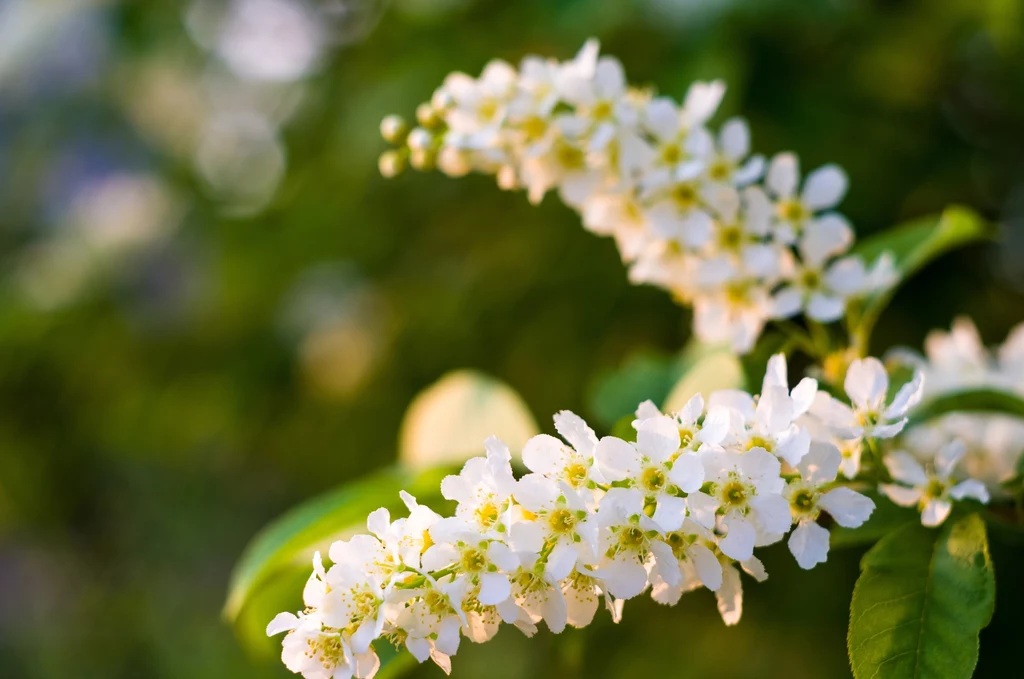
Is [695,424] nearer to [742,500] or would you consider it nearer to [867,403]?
[742,500]

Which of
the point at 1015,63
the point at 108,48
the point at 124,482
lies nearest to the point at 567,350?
the point at 1015,63

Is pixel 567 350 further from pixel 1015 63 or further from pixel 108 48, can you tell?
pixel 108 48

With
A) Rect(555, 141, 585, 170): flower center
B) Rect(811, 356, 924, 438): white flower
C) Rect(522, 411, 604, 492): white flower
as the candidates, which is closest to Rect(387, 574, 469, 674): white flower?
Rect(522, 411, 604, 492): white flower

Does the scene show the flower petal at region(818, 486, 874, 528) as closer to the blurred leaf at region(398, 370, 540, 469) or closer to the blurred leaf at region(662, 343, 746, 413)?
the blurred leaf at region(662, 343, 746, 413)

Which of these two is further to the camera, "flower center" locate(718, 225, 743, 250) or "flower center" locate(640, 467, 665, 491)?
"flower center" locate(718, 225, 743, 250)

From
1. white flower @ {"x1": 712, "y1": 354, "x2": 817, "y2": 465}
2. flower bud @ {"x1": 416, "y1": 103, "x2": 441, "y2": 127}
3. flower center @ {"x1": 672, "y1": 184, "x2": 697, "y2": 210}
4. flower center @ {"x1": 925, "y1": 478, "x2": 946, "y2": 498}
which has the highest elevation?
flower bud @ {"x1": 416, "y1": 103, "x2": 441, "y2": 127}

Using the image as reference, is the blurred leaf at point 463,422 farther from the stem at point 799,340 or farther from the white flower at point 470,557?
the white flower at point 470,557

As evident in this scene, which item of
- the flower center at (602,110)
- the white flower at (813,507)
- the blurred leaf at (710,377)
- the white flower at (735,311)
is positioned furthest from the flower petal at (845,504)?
the flower center at (602,110)

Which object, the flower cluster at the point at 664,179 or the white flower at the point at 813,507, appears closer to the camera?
the white flower at the point at 813,507

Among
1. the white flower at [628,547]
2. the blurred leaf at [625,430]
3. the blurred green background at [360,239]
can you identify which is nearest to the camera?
the white flower at [628,547]
